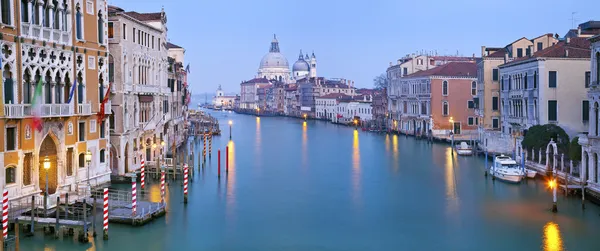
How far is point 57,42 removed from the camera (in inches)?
487

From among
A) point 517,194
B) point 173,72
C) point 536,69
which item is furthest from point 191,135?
point 517,194

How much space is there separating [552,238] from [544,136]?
7.37m

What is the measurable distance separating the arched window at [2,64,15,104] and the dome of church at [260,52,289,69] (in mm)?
102684

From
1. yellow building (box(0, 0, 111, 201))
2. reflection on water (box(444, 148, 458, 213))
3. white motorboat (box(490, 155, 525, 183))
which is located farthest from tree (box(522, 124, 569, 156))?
yellow building (box(0, 0, 111, 201))

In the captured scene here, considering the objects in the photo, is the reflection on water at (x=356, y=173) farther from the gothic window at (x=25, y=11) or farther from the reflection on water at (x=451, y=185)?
the gothic window at (x=25, y=11)

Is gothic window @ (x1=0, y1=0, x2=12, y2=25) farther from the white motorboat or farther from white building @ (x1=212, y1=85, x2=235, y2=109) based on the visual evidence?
white building @ (x1=212, y1=85, x2=235, y2=109)

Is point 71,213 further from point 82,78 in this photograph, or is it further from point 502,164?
point 502,164

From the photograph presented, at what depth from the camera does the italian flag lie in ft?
37.5

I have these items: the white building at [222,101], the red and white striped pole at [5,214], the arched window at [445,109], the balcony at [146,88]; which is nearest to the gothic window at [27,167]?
the red and white striped pole at [5,214]

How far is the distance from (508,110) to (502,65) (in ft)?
5.86

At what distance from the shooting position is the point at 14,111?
434 inches

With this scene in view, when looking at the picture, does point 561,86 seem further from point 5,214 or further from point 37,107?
point 5,214

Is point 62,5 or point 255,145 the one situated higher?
point 62,5

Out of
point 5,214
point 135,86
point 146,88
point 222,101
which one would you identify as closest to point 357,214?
point 5,214
